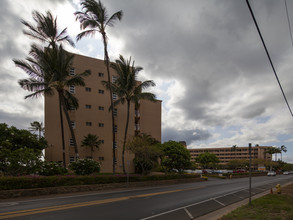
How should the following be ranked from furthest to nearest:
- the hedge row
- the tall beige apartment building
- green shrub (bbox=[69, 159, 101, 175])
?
the tall beige apartment building
green shrub (bbox=[69, 159, 101, 175])
the hedge row

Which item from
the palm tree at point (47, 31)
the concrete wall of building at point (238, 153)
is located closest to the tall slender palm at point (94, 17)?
the palm tree at point (47, 31)

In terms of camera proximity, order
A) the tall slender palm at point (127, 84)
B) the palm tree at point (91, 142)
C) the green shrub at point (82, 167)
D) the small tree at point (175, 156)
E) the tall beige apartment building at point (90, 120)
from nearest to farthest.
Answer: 1. the green shrub at point (82, 167)
2. the tall slender palm at point (127, 84)
3. the small tree at point (175, 156)
4. the tall beige apartment building at point (90, 120)
5. the palm tree at point (91, 142)

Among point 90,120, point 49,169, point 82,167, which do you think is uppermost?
point 90,120

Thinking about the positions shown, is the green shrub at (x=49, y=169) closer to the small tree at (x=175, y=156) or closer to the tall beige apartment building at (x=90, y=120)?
the tall beige apartment building at (x=90, y=120)

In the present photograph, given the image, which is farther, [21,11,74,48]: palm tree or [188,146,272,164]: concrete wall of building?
[188,146,272,164]: concrete wall of building

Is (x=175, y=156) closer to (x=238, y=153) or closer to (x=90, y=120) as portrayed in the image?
(x=90, y=120)

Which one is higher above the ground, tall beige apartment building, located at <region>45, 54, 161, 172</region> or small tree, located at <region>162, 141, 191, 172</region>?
tall beige apartment building, located at <region>45, 54, 161, 172</region>

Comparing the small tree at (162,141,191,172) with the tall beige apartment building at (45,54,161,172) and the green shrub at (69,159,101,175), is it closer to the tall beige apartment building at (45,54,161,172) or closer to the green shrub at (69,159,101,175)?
the tall beige apartment building at (45,54,161,172)

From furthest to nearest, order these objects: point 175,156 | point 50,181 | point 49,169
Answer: point 175,156, point 49,169, point 50,181

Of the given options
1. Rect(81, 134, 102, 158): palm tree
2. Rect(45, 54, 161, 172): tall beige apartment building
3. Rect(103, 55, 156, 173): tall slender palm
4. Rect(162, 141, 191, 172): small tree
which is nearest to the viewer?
Rect(103, 55, 156, 173): tall slender palm

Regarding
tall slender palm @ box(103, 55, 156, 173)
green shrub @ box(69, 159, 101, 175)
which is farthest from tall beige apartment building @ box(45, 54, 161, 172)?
green shrub @ box(69, 159, 101, 175)

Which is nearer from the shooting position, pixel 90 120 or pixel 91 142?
pixel 91 142

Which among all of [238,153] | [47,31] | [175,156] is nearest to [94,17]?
[47,31]

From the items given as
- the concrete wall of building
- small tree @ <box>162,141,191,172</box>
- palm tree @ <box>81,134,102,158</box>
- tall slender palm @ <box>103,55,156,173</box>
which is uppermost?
tall slender palm @ <box>103,55,156,173</box>
